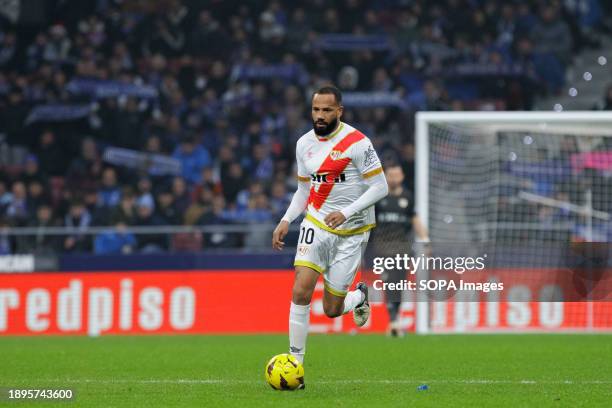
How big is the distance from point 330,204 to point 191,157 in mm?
12426

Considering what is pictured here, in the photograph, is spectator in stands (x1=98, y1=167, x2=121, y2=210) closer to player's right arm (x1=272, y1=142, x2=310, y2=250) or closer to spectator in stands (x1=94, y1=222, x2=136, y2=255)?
spectator in stands (x1=94, y1=222, x2=136, y2=255)

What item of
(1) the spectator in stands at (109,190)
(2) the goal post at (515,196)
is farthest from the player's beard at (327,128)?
(1) the spectator in stands at (109,190)

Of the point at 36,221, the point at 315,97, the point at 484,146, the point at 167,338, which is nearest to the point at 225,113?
the point at 36,221

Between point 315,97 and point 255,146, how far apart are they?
40.6 ft

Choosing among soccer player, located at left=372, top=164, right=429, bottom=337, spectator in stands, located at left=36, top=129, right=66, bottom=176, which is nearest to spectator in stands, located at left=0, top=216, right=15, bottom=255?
spectator in stands, located at left=36, top=129, right=66, bottom=176

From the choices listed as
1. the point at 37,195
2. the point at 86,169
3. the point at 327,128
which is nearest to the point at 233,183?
the point at 86,169

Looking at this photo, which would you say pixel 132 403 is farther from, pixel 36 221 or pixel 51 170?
pixel 51 170

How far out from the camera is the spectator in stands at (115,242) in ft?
53.8

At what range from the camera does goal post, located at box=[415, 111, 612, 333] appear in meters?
15.3

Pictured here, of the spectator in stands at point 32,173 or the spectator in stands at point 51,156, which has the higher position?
the spectator in stands at point 51,156

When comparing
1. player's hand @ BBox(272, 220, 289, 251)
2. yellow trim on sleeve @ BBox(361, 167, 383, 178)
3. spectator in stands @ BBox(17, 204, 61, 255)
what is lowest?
spectator in stands @ BBox(17, 204, 61, 255)

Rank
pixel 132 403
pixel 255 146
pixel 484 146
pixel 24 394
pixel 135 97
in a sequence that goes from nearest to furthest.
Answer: pixel 132 403, pixel 24 394, pixel 484 146, pixel 255 146, pixel 135 97

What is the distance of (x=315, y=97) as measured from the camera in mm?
7980

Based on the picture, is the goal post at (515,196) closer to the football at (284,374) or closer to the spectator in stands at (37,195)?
the spectator in stands at (37,195)
